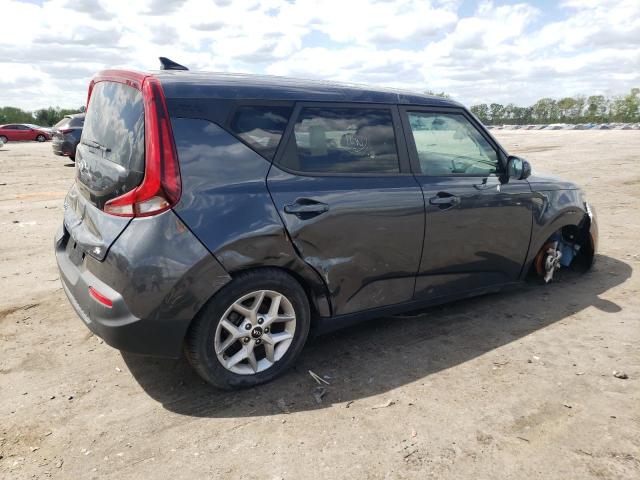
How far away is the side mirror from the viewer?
4.29 meters

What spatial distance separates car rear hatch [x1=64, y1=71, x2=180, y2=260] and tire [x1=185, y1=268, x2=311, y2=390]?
2.12ft

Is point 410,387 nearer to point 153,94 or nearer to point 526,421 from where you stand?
point 526,421

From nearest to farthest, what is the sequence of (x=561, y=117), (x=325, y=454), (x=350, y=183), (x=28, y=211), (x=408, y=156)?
(x=325, y=454) → (x=350, y=183) → (x=408, y=156) → (x=28, y=211) → (x=561, y=117)

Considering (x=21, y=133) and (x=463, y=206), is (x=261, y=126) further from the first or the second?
(x=21, y=133)

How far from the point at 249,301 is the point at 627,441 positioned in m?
2.18

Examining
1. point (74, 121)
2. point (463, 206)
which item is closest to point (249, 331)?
point (463, 206)

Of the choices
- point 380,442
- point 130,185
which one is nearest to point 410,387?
point 380,442

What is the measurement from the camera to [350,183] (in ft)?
11.3

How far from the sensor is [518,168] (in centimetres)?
429

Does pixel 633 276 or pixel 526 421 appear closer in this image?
pixel 526 421

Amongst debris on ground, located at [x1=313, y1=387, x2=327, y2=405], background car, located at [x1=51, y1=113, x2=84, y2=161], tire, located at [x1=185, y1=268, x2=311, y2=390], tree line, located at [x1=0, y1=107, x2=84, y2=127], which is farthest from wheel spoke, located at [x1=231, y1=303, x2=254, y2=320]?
tree line, located at [x1=0, y1=107, x2=84, y2=127]

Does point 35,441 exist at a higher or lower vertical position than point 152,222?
lower

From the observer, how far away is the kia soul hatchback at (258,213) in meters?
2.86

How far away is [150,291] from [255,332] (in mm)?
688
